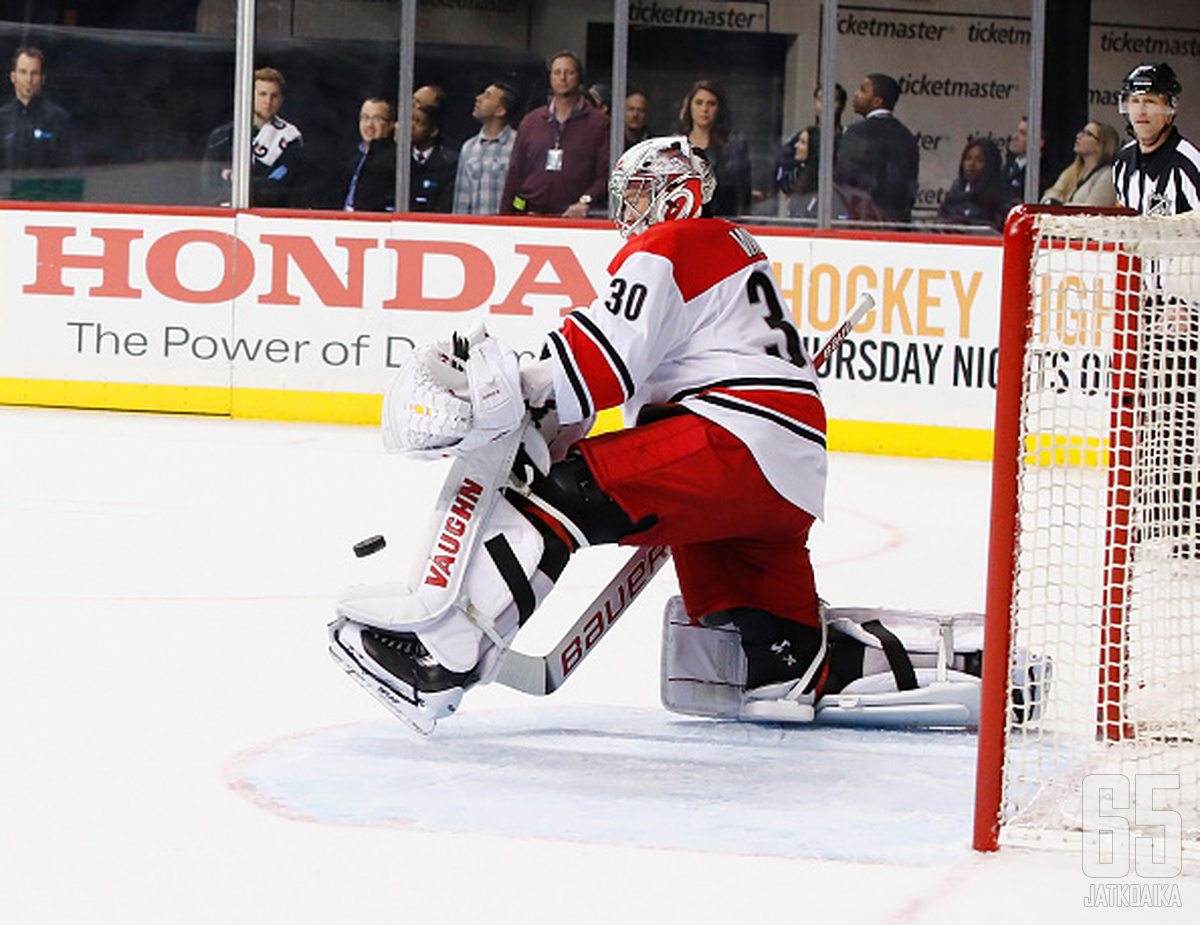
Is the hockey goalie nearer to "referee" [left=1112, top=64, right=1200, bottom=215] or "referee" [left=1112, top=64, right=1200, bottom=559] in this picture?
"referee" [left=1112, top=64, right=1200, bottom=559]

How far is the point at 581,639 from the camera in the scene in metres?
2.75

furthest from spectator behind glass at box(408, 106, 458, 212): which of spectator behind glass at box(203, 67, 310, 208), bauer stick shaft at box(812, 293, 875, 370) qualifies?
bauer stick shaft at box(812, 293, 875, 370)

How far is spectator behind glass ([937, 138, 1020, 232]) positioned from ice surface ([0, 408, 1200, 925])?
3165 mm

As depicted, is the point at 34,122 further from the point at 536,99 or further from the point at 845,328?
the point at 845,328

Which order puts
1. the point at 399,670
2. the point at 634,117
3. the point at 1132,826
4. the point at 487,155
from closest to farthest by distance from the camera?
the point at 1132,826, the point at 399,670, the point at 634,117, the point at 487,155

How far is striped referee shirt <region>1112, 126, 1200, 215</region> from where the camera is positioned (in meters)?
4.32

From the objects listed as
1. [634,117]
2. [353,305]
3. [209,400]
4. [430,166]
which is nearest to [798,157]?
[634,117]

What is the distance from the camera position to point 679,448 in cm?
256

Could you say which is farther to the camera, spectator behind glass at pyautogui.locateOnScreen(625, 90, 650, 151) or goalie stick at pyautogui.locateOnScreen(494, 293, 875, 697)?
spectator behind glass at pyautogui.locateOnScreen(625, 90, 650, 151)

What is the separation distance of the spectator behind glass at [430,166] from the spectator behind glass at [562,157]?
0.23m

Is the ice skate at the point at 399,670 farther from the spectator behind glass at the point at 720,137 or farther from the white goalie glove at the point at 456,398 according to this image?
the spectator behind glass at the point at 720,137

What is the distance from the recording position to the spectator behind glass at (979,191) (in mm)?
7191

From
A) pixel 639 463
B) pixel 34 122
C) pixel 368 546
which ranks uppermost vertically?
pixel 34 122

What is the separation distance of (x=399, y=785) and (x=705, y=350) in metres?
0.73
